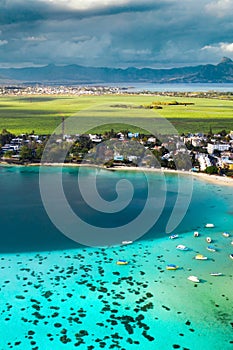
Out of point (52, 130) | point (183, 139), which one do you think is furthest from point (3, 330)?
point (52, 130)

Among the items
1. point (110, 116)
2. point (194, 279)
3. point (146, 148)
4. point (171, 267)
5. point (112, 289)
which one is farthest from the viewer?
point (110, 116)

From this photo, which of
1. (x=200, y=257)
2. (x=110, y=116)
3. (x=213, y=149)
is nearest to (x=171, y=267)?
(x=200, y=257)

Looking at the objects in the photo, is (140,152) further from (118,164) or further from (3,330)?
(3,330)

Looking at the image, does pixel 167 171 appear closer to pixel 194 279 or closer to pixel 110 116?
pixel 194 279

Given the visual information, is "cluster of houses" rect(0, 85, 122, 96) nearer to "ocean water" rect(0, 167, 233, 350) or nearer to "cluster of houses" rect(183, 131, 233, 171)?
"cluster of houses" rect(183, 131, 233, 171)

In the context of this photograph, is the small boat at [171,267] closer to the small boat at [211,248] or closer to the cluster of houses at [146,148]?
the small boat at [211,248]

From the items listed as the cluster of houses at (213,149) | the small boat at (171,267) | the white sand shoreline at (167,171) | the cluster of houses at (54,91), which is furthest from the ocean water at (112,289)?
the cluster of houses at (54,91)
